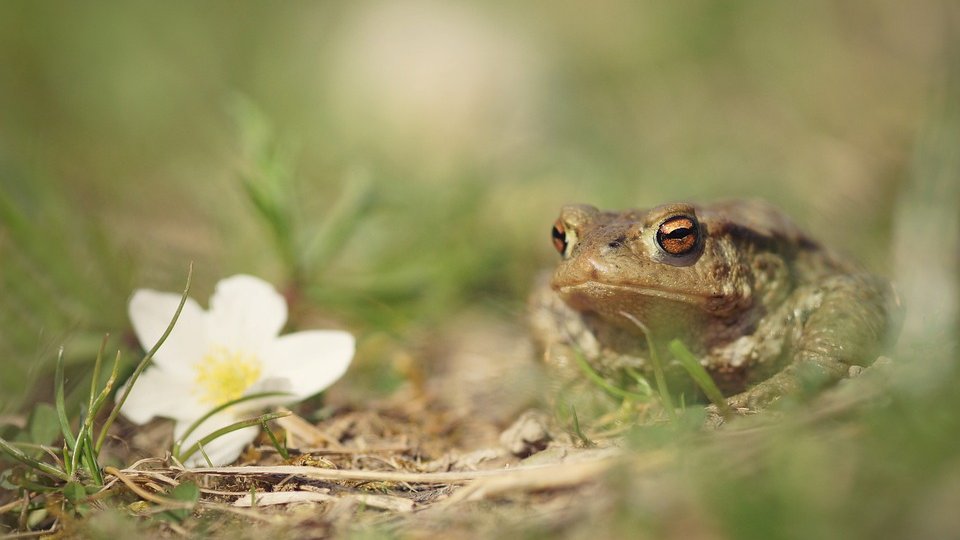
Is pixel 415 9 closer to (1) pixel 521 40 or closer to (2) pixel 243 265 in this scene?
(1) pixel 521 40

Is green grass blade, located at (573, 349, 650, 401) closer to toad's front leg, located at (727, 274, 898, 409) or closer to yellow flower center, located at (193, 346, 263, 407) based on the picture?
toad's front leg, located at (727, 274, 898, 409)

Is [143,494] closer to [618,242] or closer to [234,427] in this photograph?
[234,427]

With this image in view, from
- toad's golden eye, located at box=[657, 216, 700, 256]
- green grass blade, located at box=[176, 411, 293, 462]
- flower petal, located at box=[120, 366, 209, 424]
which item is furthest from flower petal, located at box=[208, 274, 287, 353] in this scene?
toad's golden eye, located at box=[657, 216, 700, 256]

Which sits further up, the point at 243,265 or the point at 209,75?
the point at 209,75

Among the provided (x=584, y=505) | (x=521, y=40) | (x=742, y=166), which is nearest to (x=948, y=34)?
Result: (x=742, y=166)

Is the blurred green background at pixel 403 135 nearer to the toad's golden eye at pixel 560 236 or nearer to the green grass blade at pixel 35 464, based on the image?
the green grass blade at pixel 35 464

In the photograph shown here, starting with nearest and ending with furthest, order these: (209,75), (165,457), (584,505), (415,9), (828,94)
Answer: (584,505)
(165,457)
(828,94)
(209,75)
(415,9)
